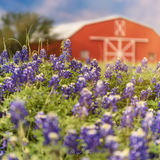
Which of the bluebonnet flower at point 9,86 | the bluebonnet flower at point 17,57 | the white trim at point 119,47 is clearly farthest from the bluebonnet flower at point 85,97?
the white trim at point 119,47

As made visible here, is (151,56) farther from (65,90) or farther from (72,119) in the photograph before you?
(72,119)

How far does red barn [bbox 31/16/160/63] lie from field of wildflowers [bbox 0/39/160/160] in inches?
974

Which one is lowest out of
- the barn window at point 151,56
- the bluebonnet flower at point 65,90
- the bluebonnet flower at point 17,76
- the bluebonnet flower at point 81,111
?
the barn window at point 151,56

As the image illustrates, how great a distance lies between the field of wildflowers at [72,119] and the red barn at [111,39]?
81.2 ft

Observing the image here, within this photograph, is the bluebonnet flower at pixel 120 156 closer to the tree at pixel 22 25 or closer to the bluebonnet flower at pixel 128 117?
the bluebonnet flower at pixel 128 117

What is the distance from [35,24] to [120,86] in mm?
28397

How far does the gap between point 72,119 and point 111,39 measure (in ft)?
95.6

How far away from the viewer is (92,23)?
29906 mm

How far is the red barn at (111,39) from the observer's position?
29.7 m

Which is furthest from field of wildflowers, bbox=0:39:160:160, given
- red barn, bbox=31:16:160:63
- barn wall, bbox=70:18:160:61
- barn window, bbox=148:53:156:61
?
barn window, bbox=148:53:156:61

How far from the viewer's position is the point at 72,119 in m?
2.60

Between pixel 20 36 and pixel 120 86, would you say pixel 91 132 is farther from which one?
pixel 20 36

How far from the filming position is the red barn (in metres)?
29.7

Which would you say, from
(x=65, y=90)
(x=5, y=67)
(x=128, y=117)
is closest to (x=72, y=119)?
(x=128, y=117)
